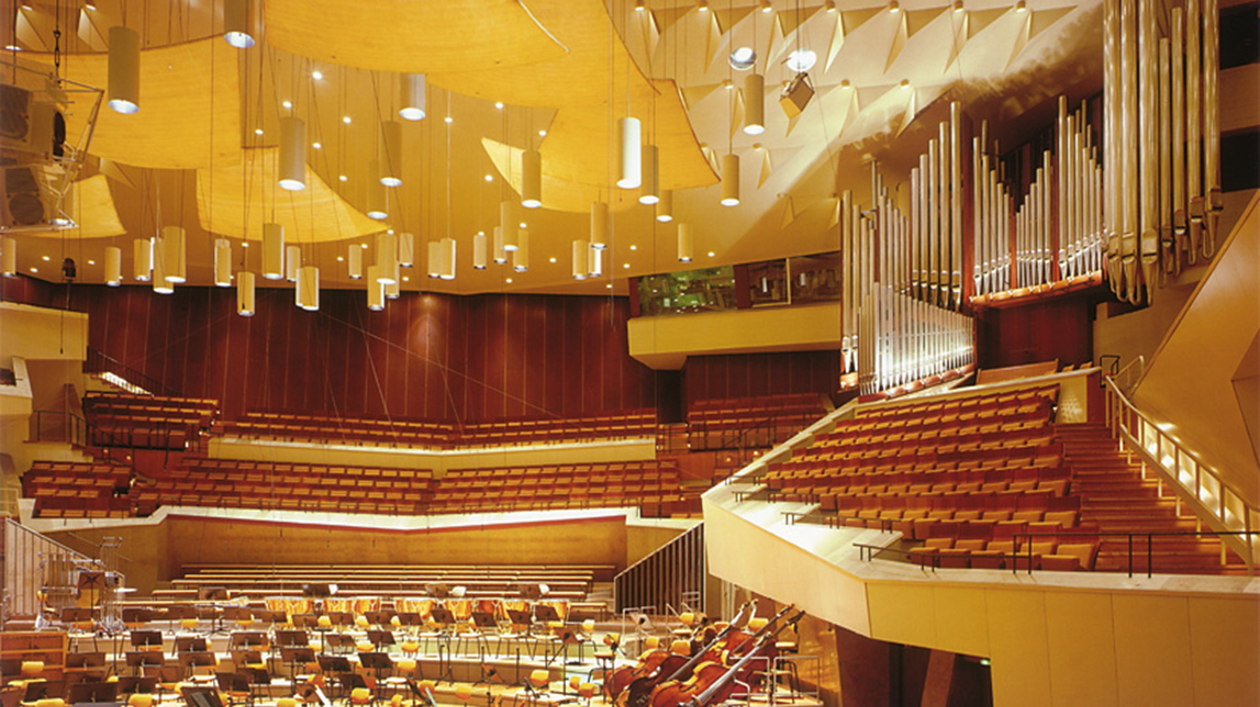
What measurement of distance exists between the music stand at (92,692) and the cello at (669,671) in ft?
13.9

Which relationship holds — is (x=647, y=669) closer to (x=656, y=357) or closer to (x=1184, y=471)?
(x=1184, y=471)

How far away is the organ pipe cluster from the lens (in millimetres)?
8758

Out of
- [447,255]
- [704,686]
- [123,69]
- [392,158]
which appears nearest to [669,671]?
[704,686]

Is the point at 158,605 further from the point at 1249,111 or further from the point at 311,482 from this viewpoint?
the point at 1249,111

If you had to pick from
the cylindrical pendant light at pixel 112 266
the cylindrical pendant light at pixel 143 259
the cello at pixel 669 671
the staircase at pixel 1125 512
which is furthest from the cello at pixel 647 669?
the cylindrical pendant light at pixel 112 266

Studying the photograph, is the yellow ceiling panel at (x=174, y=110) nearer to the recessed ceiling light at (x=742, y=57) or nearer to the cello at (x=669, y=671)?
the recessed ceiling light at (x=742, y=57)

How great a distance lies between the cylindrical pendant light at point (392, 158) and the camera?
23.2ft

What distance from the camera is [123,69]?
5191mm

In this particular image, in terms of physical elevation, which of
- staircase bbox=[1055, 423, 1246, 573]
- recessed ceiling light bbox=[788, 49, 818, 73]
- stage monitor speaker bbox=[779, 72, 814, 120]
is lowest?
staircase bbox=[1055, 423, 1246, 573]

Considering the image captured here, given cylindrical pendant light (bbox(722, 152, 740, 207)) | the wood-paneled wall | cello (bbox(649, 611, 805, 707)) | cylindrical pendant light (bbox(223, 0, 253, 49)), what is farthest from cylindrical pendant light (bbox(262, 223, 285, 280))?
the wood-paneled wall

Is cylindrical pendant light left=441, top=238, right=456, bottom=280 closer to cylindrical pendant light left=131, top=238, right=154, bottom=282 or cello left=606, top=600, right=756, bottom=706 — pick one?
cylindrical pendant light left=131, top=238, right=154, bottom=282

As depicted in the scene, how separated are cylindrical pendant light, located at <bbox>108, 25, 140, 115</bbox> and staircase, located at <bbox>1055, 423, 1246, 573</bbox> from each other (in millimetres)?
6730

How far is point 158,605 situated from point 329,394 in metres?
10.7

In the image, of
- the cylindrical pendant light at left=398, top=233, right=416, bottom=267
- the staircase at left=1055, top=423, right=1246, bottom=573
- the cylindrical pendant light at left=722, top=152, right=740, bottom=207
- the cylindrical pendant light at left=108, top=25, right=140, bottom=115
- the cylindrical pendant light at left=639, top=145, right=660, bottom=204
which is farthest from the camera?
the cylindrical pendant light at left=398, top=233, right=416, bottom=267
